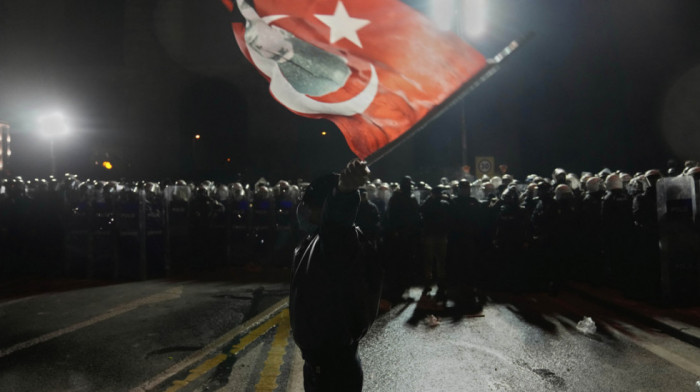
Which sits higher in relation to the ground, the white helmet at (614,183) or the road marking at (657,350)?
the white helmet at (614,183)

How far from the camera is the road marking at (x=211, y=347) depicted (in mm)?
4835

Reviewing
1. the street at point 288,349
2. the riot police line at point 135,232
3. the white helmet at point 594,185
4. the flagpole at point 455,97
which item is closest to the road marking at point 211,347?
the street at point 288,349

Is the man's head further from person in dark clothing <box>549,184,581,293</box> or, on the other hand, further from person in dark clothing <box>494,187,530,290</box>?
person in dark clothing <box>494,187,530,290</box>

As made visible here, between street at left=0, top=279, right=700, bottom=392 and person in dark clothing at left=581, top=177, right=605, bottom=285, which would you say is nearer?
street at left=0, top=279, right=700, bottom=392

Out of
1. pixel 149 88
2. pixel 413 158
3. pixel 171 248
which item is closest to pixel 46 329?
pixel 171 248

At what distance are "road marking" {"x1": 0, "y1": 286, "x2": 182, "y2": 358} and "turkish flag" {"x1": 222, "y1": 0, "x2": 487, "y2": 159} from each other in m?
4.77

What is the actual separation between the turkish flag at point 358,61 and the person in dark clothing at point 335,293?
1.24 m

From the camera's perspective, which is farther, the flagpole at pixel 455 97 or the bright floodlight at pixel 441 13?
the bright floodlight at pixel 441 13

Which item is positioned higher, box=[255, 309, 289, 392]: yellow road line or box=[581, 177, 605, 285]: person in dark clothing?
box=[581, 177, 605, 285]: person in dark clothing

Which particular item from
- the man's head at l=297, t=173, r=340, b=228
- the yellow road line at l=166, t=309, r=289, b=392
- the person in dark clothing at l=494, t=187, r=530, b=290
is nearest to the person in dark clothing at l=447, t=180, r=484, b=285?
the person in dark clothing at l=494, t=187, r=530, b=290

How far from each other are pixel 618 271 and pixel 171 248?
1026cm

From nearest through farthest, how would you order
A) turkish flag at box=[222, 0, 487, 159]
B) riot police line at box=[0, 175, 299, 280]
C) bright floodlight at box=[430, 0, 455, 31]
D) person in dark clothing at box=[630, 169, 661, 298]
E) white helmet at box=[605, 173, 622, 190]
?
turkish flag at box=[222, 0, 487, 159] < bright floodlight at box=[430, 0, 455, 31] < person in dark clothing at box=[630, 169, 661, 298] < white helmet at box=[605, 173, 622, 190] < riot police line at box=[0, 175, 299, 280]

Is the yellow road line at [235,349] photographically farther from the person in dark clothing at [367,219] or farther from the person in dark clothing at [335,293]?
the person in dark clothing at [335,293]

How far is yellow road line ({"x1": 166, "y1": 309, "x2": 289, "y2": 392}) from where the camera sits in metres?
4.83
